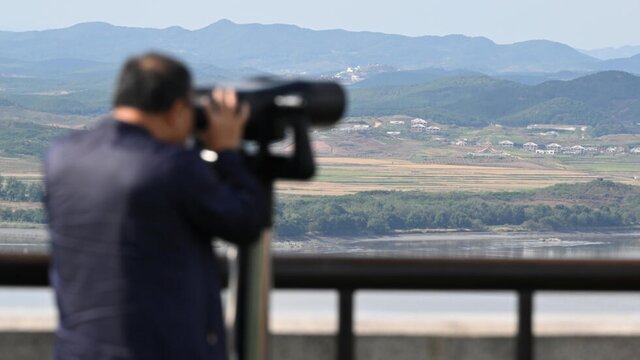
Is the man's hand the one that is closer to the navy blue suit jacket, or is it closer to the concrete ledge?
the navy blue suit jacket

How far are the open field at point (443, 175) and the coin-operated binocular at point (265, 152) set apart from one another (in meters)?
101

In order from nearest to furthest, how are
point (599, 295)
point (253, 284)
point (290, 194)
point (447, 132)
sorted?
point (253, 284), point (599, 295), point (290, 194), point (447, 132)

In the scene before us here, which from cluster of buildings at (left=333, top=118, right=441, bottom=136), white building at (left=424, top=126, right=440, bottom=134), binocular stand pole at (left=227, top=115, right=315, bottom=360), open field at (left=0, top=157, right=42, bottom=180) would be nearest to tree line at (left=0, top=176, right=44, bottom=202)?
open field at (left=0, top=157, right=42, bottom=180)

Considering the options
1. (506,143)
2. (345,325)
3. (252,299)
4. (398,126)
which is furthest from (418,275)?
(506,143)

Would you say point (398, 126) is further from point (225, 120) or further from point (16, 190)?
point (225, 120)

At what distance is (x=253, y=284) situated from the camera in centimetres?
297

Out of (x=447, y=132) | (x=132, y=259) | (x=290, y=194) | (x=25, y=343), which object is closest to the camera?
(x=132, y=259)

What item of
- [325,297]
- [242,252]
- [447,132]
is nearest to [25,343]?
[325,297]

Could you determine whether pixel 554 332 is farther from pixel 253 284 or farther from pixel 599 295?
pixel 253 284

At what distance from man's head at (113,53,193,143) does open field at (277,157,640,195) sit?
10095cm

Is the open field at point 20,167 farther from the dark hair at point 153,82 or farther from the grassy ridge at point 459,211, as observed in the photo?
the dark hair at point 153,82

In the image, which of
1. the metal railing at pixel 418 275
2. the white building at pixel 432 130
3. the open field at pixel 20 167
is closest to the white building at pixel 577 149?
the white building at pixel 432 130

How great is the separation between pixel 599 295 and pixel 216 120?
1.44 m

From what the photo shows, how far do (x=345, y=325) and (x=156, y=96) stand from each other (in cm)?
119
